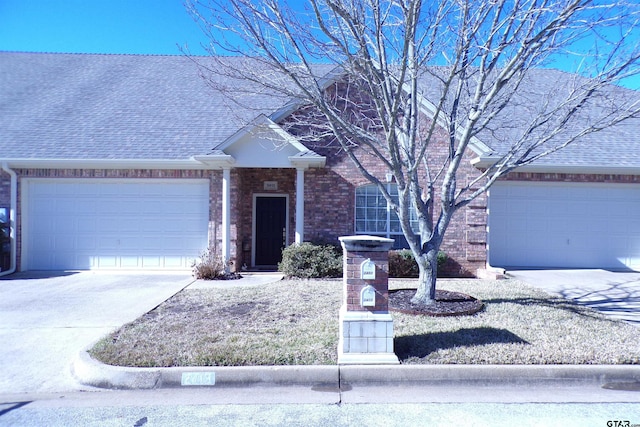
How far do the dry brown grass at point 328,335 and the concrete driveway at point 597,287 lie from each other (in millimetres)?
616

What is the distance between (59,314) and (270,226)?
6029mm

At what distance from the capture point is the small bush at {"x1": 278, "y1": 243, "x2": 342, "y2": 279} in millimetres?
9780

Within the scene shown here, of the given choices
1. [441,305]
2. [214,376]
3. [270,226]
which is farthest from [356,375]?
[270,226]

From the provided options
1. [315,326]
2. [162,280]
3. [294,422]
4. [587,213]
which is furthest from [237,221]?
[587,213]

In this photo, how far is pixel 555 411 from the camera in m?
3.79

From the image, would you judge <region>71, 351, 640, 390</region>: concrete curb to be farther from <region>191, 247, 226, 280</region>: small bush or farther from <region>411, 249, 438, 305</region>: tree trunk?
<region>191, 247, 226, 280</region>: small bush

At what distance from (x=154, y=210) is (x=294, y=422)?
892cm

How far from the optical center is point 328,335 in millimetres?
5332

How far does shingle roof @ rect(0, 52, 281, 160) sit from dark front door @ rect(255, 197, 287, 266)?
2.27 m

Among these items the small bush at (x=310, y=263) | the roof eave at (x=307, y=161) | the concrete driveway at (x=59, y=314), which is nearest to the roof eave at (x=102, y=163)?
the roof eave at (x=307, y=161)

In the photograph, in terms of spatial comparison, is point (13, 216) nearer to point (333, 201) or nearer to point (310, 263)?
point (310, 263)

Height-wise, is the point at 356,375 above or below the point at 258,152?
below

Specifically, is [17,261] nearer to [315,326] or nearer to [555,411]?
[315,326]

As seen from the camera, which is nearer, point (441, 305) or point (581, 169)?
point (441, 305)
